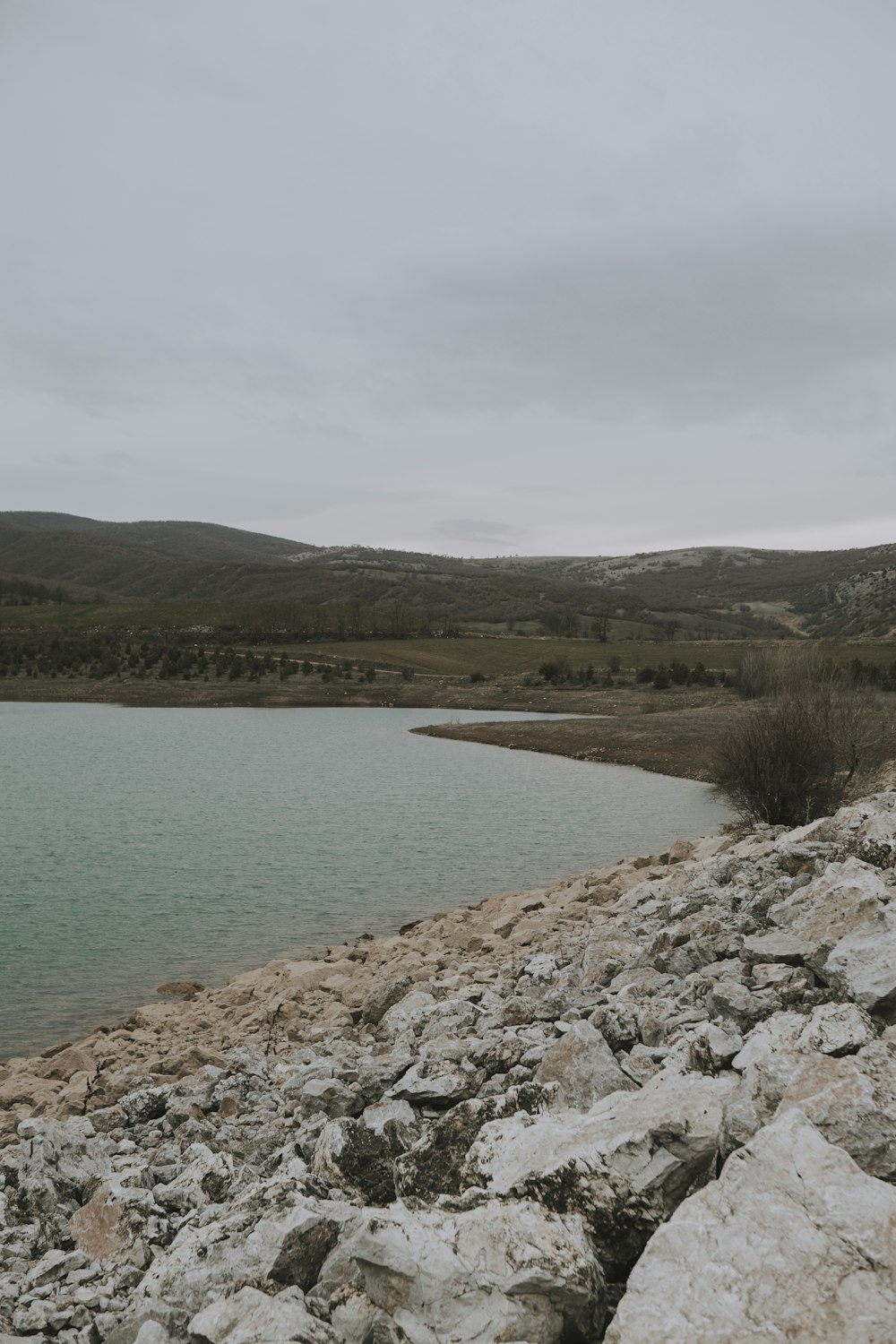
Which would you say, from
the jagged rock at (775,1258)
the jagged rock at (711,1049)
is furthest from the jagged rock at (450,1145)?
the jagged rock at (775,1258)

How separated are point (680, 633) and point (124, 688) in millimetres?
104404

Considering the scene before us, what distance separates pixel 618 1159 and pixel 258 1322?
1.85 m

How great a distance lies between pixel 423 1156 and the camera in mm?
5441

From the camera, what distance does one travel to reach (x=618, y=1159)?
4633mm

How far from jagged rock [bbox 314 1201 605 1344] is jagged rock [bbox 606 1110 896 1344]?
358 millimetres

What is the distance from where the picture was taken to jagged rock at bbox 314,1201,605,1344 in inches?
Answer: 156

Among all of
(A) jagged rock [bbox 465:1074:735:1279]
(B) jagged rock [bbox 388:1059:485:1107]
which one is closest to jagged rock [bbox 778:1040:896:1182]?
(A) jagged rock [bbox 465:1074:735:1279]

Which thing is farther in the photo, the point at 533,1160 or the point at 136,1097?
the point at 136,1097

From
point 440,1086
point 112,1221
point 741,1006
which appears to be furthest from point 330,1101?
point 741,1006

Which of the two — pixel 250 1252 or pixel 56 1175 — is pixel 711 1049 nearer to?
pixel 250 1252

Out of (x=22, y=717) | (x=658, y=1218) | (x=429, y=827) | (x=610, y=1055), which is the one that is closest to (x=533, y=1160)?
(x=658, y=1218)

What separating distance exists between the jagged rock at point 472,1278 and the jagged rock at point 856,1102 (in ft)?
4.35

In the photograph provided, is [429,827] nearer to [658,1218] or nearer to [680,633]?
[658,1218]

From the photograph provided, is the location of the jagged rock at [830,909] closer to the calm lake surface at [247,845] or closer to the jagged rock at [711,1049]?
the jagged rock at [711,1049]
